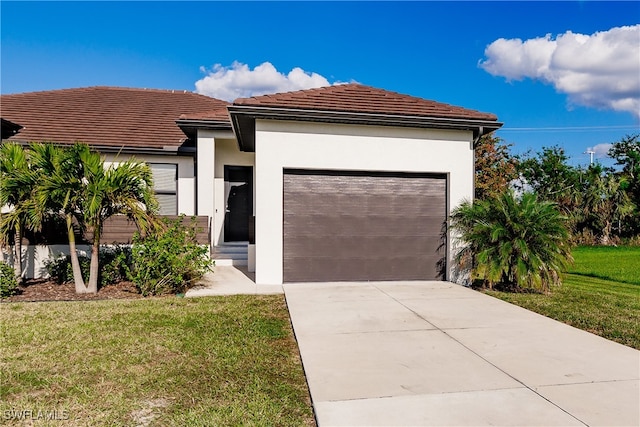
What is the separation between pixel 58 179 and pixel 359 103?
5.94 m

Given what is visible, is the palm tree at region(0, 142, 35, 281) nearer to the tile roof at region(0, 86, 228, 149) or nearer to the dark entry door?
the tile roof at region(0, 86, 228, 149)

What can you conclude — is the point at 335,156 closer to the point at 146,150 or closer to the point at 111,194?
the point at 111,194

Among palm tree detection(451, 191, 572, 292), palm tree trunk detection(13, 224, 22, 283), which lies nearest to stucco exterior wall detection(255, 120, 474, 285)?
palm tree detection(451, 191, 572, 292)

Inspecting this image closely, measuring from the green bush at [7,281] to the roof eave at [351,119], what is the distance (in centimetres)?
491

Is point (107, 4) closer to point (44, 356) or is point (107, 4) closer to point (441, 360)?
point (44, 356)

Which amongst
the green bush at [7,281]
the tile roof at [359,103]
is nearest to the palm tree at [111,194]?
the green bush at [7,281]

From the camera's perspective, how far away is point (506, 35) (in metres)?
15.6

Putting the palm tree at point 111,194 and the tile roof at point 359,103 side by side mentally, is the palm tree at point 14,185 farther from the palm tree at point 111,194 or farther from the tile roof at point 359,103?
the tile roof at point 359,103

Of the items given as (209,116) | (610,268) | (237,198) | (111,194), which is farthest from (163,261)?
(610,268)

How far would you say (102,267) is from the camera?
7992 millimetres

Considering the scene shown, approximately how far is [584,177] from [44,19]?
27504 mm

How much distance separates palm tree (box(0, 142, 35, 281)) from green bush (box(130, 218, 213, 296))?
192cm

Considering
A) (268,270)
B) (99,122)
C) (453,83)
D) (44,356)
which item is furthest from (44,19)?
(453,83)

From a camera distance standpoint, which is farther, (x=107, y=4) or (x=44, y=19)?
(x=44, y=19)
